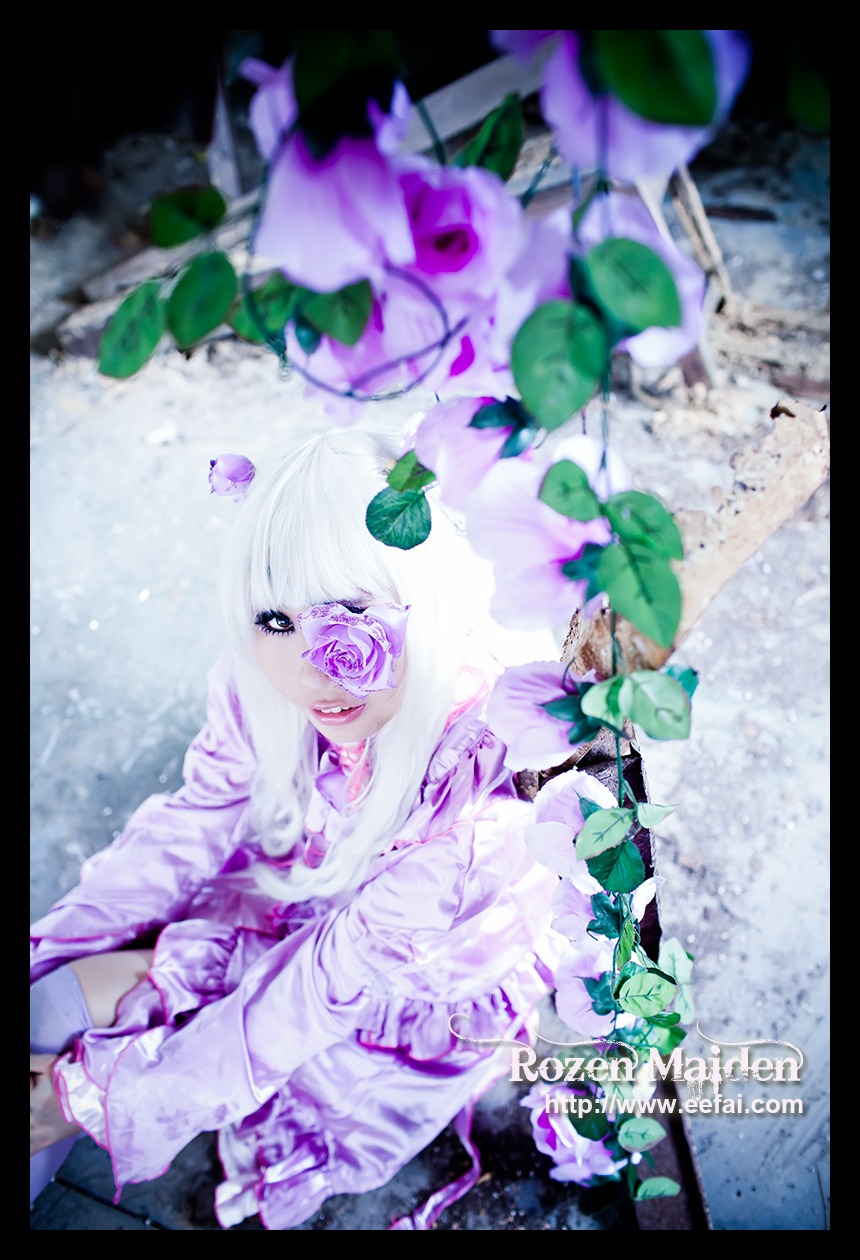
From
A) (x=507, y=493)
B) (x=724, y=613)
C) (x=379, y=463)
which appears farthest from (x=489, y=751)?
(x=724, y=613)

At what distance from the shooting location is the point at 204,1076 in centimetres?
92

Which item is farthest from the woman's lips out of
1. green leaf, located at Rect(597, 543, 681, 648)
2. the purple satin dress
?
green leaf, located at Rect(597, 543, 681, 648)

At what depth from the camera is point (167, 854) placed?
116 cm

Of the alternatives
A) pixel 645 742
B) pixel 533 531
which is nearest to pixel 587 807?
pixel 533 531

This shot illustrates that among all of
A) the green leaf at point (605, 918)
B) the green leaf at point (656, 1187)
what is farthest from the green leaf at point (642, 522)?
the green leaf at point (656, 1187)

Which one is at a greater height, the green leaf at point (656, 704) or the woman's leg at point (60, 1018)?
the green leaf at point (656, 704)

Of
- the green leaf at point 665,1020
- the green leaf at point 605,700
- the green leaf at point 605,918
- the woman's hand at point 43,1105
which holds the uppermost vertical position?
the green leaf at point 605,700

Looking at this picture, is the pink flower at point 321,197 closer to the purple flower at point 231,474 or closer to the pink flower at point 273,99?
the pink flower at point 273,99

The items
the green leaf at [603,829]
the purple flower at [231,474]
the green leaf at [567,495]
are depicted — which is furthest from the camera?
the purple flower at [231,474]

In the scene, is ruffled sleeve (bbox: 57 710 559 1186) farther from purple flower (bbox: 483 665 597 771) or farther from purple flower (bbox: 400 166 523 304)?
purple flower (bbox: 400 166 523 304)

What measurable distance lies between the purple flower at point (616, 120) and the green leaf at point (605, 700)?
0.92 feet

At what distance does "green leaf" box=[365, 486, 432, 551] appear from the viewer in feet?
1.76

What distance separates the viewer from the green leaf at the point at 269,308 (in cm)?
43
